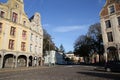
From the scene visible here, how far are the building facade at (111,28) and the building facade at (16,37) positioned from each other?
1981cm

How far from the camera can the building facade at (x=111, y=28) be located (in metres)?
33.0

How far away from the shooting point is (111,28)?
34.2m

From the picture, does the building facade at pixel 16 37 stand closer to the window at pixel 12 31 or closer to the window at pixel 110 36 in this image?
the window at pixel 12 31

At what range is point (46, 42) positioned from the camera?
64.0 meters

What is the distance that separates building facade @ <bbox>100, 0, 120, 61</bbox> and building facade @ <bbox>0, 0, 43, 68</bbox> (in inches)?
780

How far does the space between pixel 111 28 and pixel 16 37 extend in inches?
896

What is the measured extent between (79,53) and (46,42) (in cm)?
1754

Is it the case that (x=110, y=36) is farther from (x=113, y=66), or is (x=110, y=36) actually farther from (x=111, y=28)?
(x=113, y=66)

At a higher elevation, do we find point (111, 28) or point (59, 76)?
point (111, 28)

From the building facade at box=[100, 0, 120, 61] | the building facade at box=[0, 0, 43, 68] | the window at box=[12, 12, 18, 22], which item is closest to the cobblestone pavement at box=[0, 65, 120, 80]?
the building facade at box=[0, 0, 43, 68]

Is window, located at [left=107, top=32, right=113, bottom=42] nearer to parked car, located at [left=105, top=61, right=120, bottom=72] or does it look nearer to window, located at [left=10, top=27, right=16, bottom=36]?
parked car, located at [left=105, top=61, right=120, bottom=72]

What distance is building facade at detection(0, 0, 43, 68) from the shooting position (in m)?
32.3

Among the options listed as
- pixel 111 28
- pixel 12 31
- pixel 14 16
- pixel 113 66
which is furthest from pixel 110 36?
pixel 14 16

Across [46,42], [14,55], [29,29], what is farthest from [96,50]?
[14,55]
